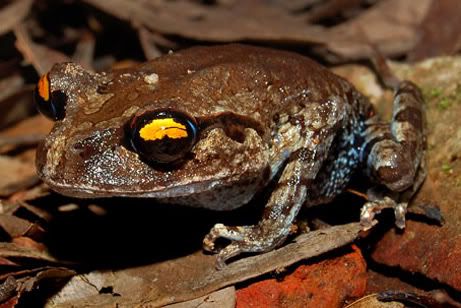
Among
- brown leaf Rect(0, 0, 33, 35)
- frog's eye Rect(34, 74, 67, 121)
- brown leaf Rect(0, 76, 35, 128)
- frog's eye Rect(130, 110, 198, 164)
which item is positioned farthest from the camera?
brown leaf Rect(0, 0, 33, 35)

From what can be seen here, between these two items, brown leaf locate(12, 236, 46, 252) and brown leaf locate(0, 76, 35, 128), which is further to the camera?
brown leaf locate(0, 76, 35, 128)

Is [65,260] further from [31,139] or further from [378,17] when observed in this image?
[378,17]

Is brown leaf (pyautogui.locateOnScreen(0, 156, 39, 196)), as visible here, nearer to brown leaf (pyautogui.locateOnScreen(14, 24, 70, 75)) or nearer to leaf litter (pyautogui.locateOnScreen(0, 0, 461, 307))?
leaf litter (pyautogui.locateOnScreen(0, 0, 461, 307))

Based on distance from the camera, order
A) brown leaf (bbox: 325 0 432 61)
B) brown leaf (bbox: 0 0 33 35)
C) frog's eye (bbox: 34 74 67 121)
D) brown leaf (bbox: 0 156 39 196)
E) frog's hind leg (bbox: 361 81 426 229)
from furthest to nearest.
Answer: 1. brown leaf (bbox: 325 0 432 61)
2. brown leaf (bbox: 0 0 33 35)
3. brown leaf (bbox: 0 156 39 196)
4. frog's hind leg (bbox: 361 81 426 229)
5. frog's eye (bbox: 34 74 67 121)

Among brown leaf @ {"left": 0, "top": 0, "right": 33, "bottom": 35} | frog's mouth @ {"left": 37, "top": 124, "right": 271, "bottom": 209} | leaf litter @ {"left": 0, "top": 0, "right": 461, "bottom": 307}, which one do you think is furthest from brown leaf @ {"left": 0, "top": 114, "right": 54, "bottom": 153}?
frog's mouth @ {"left": 37, "top": 124, "right": 271, "bottom": 209}

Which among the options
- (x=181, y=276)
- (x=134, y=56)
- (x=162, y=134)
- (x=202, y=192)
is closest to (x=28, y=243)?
(x=181, y=276)

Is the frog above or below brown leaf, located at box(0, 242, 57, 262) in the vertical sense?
above

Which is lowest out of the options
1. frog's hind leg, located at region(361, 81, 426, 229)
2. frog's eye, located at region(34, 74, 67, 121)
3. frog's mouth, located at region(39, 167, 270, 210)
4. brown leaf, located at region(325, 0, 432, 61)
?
frog's mouth, located at region(39, 167, 270, 210)
